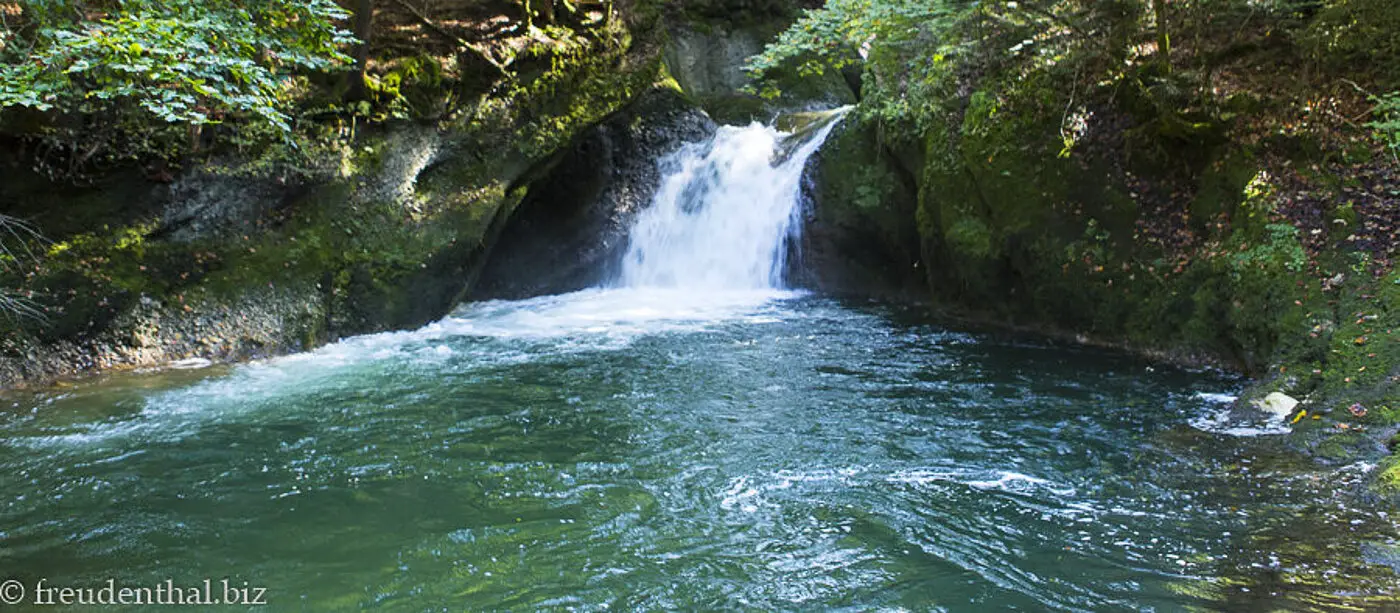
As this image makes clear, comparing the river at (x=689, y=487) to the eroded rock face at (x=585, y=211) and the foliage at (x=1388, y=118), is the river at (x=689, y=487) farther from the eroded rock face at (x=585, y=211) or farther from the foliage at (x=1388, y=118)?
the eroded rock face at (x=585, y=211)

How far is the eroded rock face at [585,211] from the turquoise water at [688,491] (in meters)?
6.39

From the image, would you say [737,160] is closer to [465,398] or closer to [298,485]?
[465,398]

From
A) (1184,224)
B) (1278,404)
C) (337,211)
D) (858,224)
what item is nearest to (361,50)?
(337,211)

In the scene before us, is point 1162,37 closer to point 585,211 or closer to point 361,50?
point 361,50

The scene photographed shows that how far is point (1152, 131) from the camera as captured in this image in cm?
866

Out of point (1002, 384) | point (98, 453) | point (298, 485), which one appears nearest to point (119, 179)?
point (98, 453)

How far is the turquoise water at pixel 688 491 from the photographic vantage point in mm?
3756

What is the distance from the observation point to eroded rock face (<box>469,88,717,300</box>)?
14.4 metres

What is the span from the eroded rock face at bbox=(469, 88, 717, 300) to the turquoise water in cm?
639

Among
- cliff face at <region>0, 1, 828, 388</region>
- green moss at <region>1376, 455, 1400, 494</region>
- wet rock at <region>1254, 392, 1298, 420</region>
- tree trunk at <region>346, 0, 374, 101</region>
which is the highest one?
tree trunk at <region>346, 0, 374, 101</region>

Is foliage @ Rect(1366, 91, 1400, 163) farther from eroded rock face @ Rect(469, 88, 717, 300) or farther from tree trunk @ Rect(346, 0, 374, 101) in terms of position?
eroded rock face @ Rect(469, 88, 717, 300)

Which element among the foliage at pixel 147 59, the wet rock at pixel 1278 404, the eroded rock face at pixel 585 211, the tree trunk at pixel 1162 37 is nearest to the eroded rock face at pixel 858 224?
the eroded rock face at pixel 585 211

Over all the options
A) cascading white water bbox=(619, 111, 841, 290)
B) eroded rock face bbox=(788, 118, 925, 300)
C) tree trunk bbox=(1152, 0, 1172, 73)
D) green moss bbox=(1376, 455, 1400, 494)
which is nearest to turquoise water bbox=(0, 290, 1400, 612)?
green moss bbox=(1376, 455, 1400, 494)

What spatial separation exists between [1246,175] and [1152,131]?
3.63 feet
